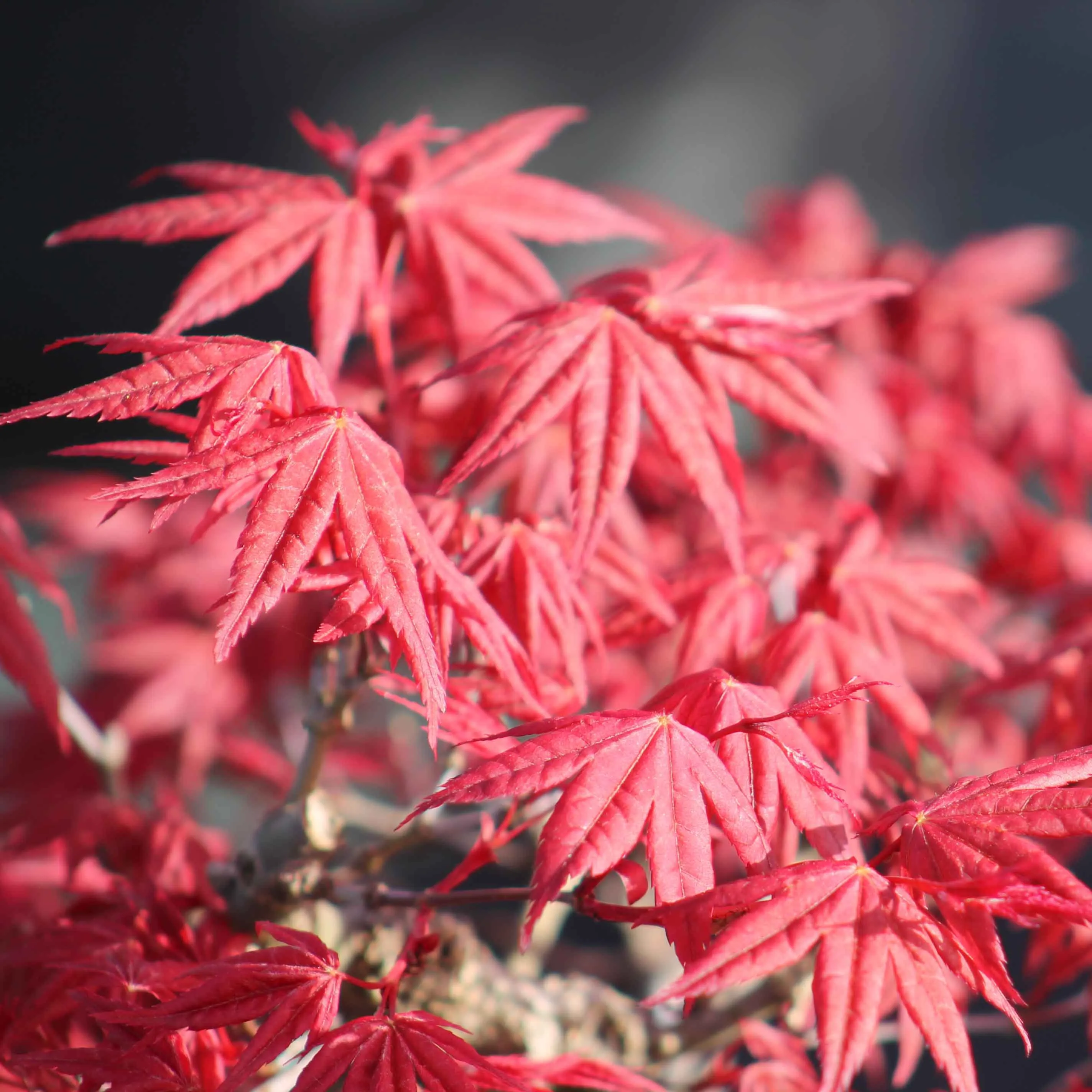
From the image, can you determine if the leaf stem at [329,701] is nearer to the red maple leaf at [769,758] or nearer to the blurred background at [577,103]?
the red maple leaf at [769,758]

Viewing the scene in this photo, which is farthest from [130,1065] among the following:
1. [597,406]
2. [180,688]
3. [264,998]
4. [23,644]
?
[180,688]

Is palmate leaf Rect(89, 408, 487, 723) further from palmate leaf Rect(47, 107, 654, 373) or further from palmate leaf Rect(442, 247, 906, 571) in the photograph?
palmate leaf Rect(47, 107, 654, 373)

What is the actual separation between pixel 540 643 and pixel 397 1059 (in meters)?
0.27

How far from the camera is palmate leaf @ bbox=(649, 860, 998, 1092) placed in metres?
0.45

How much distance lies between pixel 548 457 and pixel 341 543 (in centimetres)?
41

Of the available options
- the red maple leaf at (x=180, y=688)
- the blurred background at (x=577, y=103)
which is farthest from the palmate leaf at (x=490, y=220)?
the blurred background at (x=577, y=103)

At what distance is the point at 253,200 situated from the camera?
74 cm

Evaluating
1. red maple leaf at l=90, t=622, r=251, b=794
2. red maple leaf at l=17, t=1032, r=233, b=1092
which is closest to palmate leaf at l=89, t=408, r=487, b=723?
red maple leaf at l=17, t=1032, r=233, b=1092

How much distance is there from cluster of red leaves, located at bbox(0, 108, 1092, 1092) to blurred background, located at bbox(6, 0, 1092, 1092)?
1.31m

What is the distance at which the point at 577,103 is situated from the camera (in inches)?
108

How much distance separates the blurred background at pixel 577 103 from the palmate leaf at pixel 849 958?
1.72m

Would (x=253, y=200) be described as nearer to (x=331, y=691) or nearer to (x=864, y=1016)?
(x=331, y=691)

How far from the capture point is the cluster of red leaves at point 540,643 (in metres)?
0.50

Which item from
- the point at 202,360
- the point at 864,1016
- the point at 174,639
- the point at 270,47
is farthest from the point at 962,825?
the point at 270,47
